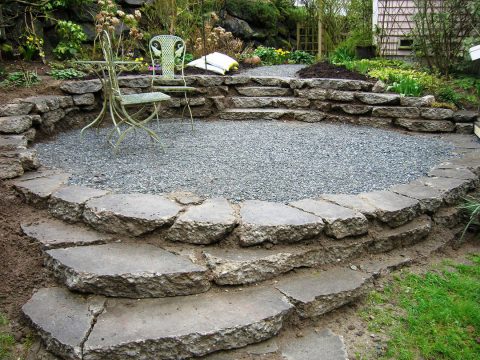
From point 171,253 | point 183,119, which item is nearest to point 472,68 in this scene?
point 183,119

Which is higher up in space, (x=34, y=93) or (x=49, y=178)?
(x=34, y=93)

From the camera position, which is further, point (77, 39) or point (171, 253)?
point (77, 39)

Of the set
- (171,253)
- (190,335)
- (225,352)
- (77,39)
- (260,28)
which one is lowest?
(225,352)

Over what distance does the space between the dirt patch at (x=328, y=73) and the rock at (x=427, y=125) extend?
39.9 inches

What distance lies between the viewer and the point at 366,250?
257 cm

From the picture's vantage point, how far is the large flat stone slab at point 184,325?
5.85 ft

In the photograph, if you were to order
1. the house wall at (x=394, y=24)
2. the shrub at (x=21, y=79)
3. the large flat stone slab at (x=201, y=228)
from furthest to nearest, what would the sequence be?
the house wall at (x=394, y=24)
the shrub at (x=21, y=79)
the large flat stone slab at (x=201, y=228)

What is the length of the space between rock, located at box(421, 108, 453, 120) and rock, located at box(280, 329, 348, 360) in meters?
3.71

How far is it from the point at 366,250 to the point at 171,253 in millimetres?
1184

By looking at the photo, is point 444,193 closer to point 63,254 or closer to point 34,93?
point 63,254

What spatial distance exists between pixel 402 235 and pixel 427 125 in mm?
2758

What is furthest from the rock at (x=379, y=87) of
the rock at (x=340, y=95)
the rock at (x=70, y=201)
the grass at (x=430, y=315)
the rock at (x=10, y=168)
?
the rock at (x=10, y=168)

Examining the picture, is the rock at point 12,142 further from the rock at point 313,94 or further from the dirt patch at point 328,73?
the dirt patch at point 328,73

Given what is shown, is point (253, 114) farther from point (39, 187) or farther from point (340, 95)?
point (39, 187)
